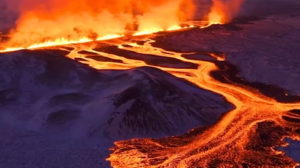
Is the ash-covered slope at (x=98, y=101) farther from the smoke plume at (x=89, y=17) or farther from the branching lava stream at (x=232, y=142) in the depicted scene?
the smoke plume at (x=89, y=17)

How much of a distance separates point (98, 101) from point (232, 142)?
11063 millimetres

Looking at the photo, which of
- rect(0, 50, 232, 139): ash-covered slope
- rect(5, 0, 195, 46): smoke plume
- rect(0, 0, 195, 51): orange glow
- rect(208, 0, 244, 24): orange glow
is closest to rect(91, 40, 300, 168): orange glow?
rect(0, 50, 232, 139): ash-covered slope

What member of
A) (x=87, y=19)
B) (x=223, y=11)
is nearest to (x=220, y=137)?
(x=87, y=19)

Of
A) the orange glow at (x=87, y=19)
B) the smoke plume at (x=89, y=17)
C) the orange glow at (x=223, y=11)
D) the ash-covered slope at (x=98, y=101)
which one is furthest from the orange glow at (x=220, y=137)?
the orange glow at (x=223, y=11)

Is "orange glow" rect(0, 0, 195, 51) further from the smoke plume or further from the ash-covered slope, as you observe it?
the ash-covered slope

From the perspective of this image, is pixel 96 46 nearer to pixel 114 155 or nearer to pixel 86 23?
pixel 86 23

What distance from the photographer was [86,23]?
60.2m

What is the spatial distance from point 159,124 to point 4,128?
1083 centimetres

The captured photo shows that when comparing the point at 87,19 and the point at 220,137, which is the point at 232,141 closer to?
the point at 220,137

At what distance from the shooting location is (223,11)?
77938 mm

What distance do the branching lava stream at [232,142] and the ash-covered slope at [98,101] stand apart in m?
1.39

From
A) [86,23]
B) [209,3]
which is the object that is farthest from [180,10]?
[86,23]

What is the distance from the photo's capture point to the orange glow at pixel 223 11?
71250 millimetres

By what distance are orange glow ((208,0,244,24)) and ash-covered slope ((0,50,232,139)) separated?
34074 mm
